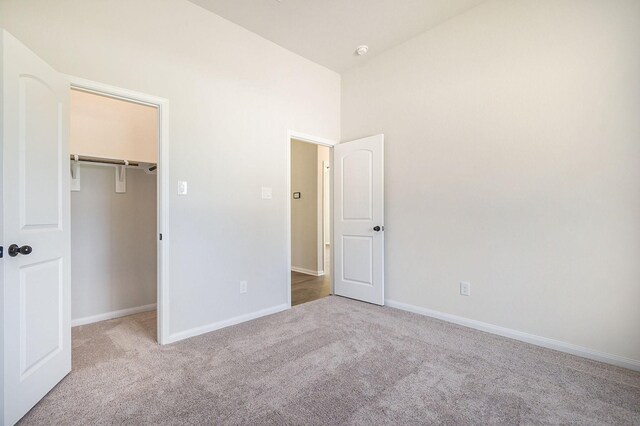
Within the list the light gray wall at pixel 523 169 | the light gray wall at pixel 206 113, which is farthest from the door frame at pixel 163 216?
the light gray wall at pixel 523 169

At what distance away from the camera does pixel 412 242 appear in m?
3.24

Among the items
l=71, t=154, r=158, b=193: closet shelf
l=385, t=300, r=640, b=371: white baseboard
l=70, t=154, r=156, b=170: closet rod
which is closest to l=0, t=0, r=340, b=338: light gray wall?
l=71, t=154, r=158, b=193: closet shelf

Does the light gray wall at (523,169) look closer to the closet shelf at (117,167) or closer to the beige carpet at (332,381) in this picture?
the beige carpet at (332,381)

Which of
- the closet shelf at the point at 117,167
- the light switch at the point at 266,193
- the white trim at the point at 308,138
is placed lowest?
the light switch at the point at 266,193

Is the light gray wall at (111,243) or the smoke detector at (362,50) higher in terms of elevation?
the smoke detector at (362,50)

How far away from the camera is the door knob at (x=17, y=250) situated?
1.47 m

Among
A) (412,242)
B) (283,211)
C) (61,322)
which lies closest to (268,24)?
(283,211)

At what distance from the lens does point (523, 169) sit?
2.48 m

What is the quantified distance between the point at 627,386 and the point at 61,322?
3.69m

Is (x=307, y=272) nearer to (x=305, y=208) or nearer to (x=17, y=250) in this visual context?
(x=305, y=208)

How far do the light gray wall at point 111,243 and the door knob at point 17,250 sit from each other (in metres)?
1.56

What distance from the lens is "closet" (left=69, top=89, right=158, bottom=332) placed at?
2.90m

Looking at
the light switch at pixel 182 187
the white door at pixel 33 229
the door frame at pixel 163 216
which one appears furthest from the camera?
the light switch at pixel 182 187

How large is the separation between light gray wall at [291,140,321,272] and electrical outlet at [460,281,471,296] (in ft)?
9.22
